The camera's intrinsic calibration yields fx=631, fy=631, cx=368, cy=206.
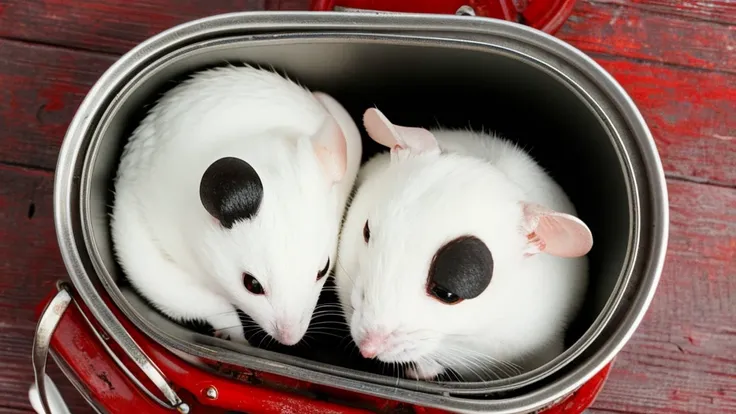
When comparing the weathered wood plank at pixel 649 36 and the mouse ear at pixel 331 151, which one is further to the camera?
the weathered wood plank at pixel 649 36

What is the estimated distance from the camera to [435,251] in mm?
730

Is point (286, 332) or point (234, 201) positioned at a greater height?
point (234, 201)

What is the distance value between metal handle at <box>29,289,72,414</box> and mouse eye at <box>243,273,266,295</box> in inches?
8.1

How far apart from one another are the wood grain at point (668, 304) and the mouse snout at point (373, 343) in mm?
608

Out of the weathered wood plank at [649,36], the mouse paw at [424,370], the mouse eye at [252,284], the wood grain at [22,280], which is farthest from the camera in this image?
the weathered wood plank at [649,36]

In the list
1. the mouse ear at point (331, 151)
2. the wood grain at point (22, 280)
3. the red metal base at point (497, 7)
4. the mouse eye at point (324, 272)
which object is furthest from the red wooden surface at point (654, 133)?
the mouse eye at point (324, 272)

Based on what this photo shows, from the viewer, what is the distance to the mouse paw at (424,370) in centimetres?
90

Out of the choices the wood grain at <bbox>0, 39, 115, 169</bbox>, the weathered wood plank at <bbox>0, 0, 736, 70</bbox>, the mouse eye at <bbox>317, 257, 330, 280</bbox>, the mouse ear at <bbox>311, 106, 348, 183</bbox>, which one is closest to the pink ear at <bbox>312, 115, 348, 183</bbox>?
the mouse ear at <bbox>311, 106, 348, 183</bbox>

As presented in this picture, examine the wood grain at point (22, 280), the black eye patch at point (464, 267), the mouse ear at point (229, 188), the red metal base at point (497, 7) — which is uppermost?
the red metal base at point (497, 7)

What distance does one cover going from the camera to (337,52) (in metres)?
0.90

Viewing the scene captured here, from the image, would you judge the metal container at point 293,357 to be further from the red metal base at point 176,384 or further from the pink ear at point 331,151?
the pink ear at point 331,151

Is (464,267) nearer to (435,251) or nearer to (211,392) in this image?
(435,251)

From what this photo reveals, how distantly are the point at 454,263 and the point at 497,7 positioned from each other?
1.64 feet

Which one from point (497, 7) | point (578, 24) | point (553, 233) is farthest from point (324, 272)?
point (578, 24)
